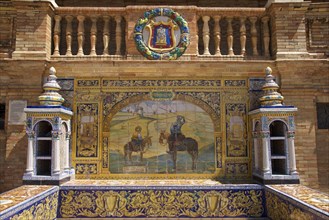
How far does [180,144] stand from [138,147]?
1039 millimetres

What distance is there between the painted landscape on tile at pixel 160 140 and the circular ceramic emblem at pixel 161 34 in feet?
4.13

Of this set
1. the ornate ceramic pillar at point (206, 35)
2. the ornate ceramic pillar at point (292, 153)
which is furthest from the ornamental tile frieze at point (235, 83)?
the ornate ceramic pillar at point (292, 153)

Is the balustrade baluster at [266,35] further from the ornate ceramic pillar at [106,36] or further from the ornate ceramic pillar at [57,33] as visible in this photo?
the ornate ceramic pillar at [57,33]

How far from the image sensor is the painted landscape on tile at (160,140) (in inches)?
322

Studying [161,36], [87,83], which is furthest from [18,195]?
[161,36]

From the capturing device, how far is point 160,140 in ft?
27.0

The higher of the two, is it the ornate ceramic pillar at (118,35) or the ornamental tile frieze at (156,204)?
the ornate ceramic pillar at (118,35)

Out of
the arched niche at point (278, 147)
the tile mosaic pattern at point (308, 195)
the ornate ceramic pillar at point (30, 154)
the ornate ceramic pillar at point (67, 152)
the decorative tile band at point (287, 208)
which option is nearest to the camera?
the decorative tile band at point (287, 208)

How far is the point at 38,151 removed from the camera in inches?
295

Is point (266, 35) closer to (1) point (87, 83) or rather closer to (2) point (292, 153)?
(2) point (292, 153)

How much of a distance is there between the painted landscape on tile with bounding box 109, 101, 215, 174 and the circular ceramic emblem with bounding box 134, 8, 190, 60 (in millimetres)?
1260

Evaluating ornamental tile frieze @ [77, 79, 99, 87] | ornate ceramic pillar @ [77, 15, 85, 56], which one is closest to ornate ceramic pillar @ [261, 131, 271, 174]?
Answer: ornamental tile frieze @ [77, 79, 99, 87]

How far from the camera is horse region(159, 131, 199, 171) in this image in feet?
26.9

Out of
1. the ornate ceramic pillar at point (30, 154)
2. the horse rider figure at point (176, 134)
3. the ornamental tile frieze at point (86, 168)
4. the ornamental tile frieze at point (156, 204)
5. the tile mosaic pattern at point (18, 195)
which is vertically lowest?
the ornamental tile frieze at point (156, 204)
